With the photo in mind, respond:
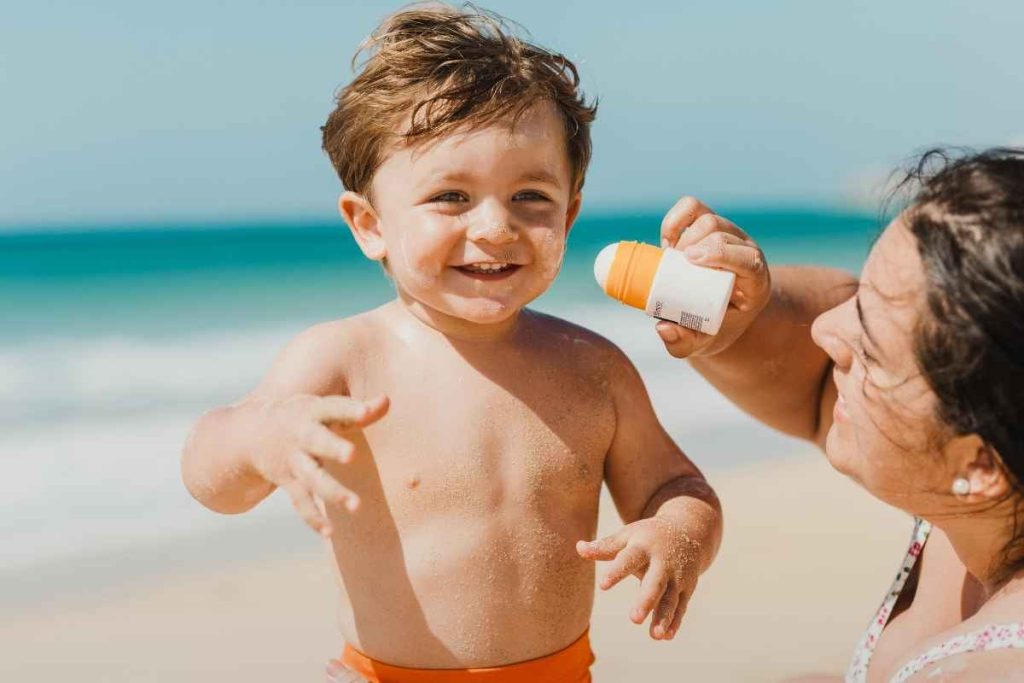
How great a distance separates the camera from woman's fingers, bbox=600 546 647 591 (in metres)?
2.04

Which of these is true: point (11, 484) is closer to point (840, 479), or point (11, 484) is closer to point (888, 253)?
point (840, 479)

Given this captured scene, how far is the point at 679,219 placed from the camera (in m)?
2.32

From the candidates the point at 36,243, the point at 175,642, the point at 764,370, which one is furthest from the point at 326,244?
the point at 764,370

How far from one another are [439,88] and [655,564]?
0.98m

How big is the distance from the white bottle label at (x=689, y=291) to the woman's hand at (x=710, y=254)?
2 cm

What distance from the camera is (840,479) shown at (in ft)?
20.0

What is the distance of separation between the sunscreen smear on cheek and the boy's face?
131 mm

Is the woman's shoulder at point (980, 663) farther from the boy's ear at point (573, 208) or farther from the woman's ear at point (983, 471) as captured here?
the boy's ear at point (573, 208)

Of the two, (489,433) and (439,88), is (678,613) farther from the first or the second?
(439,88)

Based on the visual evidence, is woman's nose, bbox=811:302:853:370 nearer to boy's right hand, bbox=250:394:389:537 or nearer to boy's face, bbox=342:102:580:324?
boy's face, bbox=342:102:580:324

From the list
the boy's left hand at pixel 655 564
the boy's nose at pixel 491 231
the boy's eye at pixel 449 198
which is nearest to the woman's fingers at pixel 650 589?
the boy's left hand at pixel 655 564

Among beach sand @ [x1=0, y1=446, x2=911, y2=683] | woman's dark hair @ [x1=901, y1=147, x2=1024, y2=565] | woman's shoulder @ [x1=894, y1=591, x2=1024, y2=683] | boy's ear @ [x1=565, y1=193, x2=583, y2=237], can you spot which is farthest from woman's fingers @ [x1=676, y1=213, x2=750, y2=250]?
beach sand @ [x1=0, y1=446, x2=911, y2=683]

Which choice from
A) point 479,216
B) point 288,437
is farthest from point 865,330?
point 288,437

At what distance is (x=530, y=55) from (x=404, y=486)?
2.99ft
